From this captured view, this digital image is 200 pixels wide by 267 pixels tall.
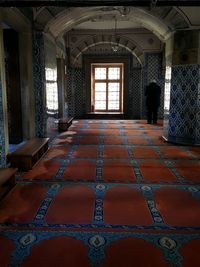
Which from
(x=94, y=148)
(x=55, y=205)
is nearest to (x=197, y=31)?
(x=94, y=148)

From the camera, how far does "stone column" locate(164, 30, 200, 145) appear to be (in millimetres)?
6055

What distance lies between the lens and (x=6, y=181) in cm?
328

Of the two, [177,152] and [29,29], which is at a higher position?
[29,29]

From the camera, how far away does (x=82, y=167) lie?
4.58 metres

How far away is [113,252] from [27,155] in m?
2.55

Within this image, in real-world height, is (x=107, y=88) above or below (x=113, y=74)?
below

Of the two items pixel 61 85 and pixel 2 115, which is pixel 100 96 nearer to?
pixel 61 85

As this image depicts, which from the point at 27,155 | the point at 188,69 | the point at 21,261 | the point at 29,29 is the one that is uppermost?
the point at 29,29

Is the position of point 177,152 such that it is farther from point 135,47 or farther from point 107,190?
point 135,47

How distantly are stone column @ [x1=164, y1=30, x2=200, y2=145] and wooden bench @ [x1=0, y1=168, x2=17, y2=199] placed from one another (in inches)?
164

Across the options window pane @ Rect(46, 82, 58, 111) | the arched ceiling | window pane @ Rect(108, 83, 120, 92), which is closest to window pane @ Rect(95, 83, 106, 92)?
window pane @ Rect(108, 83, 120, 92)

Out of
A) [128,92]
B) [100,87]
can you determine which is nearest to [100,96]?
[100,87]

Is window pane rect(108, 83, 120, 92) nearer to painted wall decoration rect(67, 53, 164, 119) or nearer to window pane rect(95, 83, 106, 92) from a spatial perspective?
window pane rect(95, 83, 106, 92)

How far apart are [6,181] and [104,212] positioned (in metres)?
1.21
